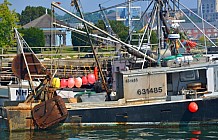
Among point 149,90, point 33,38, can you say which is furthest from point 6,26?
point 149,90

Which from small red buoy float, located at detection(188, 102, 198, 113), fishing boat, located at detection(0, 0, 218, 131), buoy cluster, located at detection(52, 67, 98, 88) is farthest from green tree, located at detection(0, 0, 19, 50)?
small red buoy float, located at detection(188, 102, 198, 113)

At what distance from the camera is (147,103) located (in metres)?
29.5

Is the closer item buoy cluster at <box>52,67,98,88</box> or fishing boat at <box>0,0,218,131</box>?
fishing boat at <box>0,0,218,131</box>

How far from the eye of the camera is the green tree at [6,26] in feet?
201

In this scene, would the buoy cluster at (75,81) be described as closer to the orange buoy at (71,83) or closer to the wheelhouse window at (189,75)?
the orange buoy at (71,83)

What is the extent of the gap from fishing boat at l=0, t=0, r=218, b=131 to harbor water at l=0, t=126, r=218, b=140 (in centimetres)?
40

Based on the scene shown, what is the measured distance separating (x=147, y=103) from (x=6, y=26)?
115ft

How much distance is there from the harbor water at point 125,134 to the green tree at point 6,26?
31.4 meters

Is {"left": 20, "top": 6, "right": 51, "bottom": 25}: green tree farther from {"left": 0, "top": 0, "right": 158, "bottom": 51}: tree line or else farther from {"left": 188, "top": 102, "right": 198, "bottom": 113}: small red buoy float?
{"left": 188, "top": 102, "right": 198, "bottom": 113}: small red buoy float

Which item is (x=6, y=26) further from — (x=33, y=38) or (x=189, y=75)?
(x=189, y=75)

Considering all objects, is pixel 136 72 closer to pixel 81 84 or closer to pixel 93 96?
pixel 93 96

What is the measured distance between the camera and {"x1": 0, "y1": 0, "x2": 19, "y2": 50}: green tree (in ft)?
201

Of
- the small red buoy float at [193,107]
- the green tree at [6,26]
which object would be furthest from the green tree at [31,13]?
the small red buoy float at [193,107]

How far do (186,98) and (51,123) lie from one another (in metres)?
6.19
